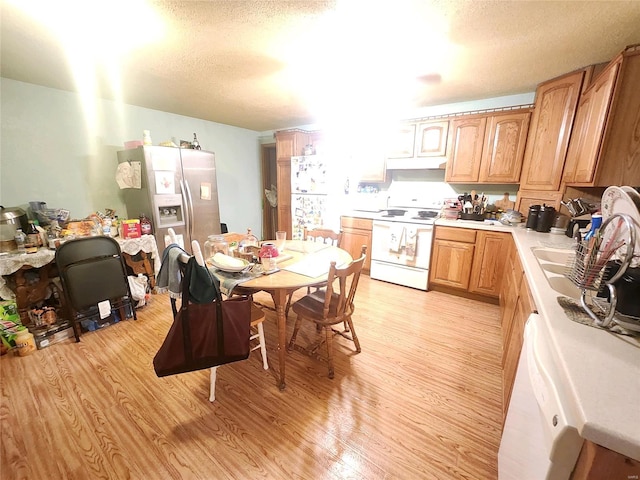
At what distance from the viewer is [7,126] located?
245cm

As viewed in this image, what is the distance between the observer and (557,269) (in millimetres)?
1524

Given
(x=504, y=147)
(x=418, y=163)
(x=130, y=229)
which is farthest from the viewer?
(x=418, y=163)

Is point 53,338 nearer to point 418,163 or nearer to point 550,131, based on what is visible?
point 418,163

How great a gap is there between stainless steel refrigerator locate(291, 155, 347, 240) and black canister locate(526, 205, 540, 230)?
2.21 m

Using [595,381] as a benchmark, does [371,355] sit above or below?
below

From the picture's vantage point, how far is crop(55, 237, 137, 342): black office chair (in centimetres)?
210

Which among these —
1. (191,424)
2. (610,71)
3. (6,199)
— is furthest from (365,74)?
(6,199)

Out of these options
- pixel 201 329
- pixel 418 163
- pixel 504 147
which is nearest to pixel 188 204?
pixel 201 329

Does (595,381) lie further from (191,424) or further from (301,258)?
(191,424)

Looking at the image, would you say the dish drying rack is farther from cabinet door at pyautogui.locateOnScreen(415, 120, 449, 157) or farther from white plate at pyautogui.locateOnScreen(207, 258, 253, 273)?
cabinet door at pyautogui.locateOnScreen(415, 120, 449, 157)

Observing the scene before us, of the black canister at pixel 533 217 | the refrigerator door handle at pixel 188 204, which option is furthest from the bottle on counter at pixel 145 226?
the black canister at pixel 533 217

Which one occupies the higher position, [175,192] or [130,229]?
[175,192]

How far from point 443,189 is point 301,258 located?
2462mm

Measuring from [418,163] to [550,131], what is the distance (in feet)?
4.16
